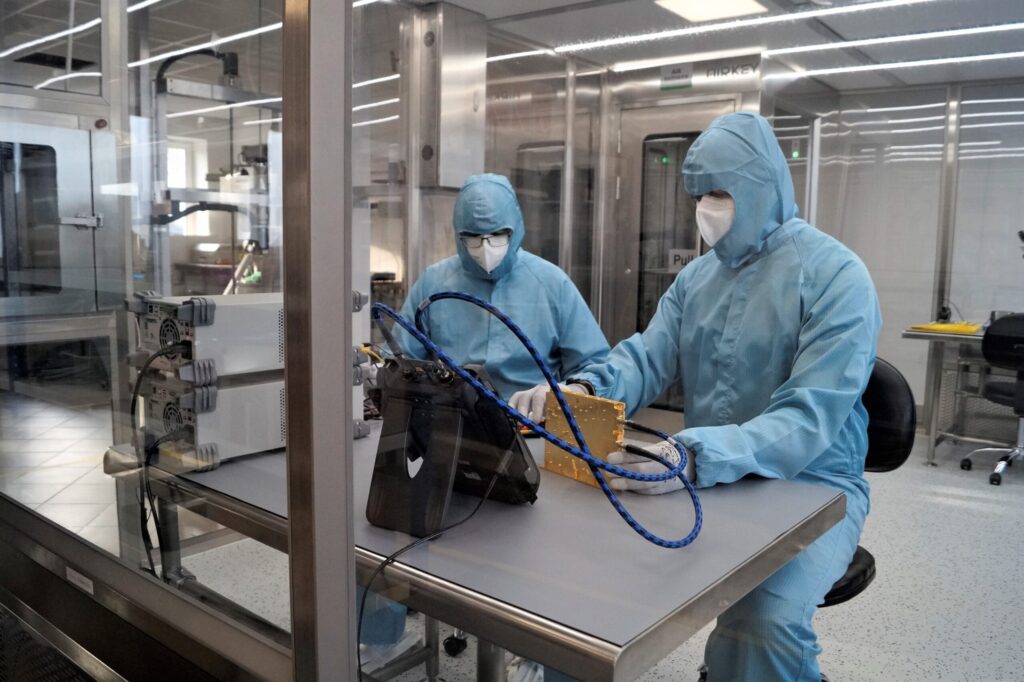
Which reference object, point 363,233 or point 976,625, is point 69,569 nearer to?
point 363,233

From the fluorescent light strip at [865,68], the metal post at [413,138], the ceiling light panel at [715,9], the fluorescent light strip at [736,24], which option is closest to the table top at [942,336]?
the fluorescent light strip at [865,68]

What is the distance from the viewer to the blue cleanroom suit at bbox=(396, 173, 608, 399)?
1.37 meters

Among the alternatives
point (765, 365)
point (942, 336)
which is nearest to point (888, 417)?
point (765, 365)

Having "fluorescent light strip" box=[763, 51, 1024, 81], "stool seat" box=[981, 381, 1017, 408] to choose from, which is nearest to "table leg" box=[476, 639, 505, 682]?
"fluorescent light strip" box=[763, 51, 1024, 81]

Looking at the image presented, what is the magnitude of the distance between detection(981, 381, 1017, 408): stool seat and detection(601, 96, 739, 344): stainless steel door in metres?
1.63

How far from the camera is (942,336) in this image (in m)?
2.65

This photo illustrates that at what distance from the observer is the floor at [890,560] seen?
1310 mm

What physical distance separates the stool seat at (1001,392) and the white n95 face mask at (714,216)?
80.8 inches

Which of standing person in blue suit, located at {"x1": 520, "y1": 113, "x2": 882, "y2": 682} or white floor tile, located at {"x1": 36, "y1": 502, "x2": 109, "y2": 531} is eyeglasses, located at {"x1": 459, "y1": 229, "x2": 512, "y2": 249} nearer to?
standing person in blue suit, located at {"x1": 520, "y1": 113, "x2": 882, "y2": 682}

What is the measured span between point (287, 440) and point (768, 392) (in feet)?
3.43

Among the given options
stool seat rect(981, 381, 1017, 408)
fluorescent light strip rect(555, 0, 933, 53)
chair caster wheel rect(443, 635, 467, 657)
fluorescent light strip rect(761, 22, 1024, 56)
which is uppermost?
fluorescent light strip rect(555, 0, 933, 53)

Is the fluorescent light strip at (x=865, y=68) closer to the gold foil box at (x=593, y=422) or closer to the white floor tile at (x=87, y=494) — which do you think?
the gold foil box at (x=593, y=422)

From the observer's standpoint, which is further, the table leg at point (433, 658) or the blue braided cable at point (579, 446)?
the table leg at point (433, 658)

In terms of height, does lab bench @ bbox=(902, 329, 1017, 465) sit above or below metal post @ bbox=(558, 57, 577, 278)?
below
